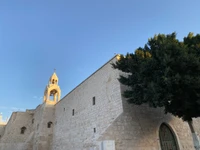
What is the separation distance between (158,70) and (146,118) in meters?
3.67

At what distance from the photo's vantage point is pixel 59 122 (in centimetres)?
1620

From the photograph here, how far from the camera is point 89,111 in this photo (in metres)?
11.7

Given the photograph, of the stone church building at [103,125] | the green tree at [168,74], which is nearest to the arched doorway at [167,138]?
the stone church building at [103,125]

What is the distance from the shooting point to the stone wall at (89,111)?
32.1 feet

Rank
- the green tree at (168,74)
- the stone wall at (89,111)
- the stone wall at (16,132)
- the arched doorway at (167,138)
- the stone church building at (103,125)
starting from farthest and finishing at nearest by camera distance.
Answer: the stone wall at (16,132), the stone wall at (89,111), the arched doorway at (167,138), the stone church building at (103,125), the green tree at (168,74)

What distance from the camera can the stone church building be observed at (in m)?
8.31

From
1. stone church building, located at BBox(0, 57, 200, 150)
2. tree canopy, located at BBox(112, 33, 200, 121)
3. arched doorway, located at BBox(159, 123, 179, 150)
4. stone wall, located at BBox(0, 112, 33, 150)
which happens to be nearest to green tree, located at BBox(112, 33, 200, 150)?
tree canopy, located at BBox(112, 33, 200, 121)

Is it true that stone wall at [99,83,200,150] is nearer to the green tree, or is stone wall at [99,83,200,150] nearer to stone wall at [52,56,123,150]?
stone wall at [52,56,123,150]

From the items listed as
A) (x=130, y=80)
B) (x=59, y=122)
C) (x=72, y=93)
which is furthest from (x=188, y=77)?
(x=59, y=122)

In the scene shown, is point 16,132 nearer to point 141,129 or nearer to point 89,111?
point 89,111

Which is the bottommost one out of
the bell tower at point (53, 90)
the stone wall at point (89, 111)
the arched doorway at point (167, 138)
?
the arched doorway at point (167, 138)

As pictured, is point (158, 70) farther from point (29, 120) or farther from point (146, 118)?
point (29, 120)

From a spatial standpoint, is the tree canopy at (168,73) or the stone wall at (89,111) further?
the stone wall at (89,111)

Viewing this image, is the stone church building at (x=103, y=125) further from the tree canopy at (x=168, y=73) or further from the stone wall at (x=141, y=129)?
the tree canopy at (x=168, y=73)
